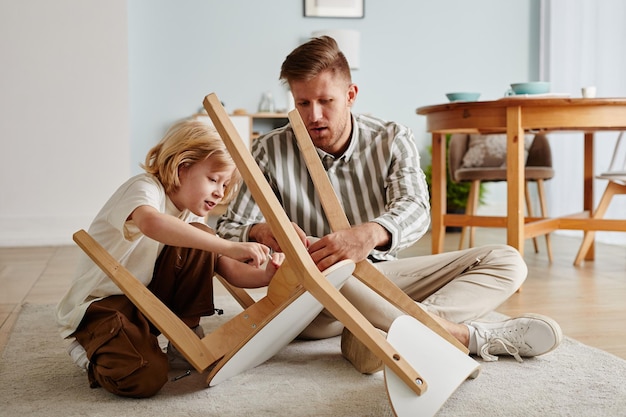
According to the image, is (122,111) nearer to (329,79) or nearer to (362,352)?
(329,79)

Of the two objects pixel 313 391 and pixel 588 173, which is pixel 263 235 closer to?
pixel 313 391

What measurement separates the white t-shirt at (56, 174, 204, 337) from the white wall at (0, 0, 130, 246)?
3.07m

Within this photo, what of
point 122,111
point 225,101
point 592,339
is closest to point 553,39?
point 225,101

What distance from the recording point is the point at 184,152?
181cm

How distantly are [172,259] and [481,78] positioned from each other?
4.68m

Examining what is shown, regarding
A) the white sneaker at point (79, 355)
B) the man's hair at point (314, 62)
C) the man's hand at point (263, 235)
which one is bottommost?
the white sneaker at point (79, 355)

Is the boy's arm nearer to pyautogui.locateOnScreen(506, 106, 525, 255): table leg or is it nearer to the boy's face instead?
the boy's face

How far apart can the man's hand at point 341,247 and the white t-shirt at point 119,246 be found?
16.8 inches

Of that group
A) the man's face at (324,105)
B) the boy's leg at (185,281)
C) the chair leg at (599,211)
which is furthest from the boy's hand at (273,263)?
the chair leg at (599,211)

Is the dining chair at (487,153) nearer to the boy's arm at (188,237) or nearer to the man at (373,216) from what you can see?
the man at (373,216)

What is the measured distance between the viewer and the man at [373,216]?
1.85 m

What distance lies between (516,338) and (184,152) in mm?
975

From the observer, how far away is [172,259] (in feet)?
6.16

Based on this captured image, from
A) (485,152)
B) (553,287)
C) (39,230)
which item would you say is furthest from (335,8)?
(553,287)
